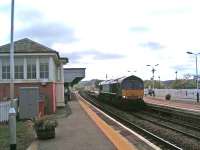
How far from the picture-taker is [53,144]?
15.2 m

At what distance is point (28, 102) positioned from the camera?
2639 cm

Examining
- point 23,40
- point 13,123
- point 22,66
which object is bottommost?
point 13,123

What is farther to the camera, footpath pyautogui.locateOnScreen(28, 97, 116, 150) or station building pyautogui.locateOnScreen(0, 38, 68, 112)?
station building pyautogui.locateOnScreen(0, 38, 68, 112)

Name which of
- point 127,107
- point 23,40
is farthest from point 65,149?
point 127,107

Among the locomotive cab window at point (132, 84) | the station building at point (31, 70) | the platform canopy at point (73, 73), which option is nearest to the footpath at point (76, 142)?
the station building at point (31, 70)

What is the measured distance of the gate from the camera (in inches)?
1030

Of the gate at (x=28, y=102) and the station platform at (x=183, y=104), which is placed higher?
the gate at (x=28, y=102)

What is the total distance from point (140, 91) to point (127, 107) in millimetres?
1892

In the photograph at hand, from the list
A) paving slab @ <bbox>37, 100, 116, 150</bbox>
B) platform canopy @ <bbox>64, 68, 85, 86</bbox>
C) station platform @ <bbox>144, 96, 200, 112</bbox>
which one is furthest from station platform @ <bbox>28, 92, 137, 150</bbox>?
platform canopy @ <bbox>64, 68, 85, 86</bbox>

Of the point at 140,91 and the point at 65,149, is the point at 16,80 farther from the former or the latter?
the point at 65,149

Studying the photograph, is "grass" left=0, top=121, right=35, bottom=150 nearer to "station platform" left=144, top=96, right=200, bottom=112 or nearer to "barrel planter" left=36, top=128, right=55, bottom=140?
"barrel planter" left=36, top=128, right=55, bottom=140

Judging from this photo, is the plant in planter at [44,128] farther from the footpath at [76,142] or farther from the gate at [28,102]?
the gate at [28,102]

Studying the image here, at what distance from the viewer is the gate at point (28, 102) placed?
26.2 metres

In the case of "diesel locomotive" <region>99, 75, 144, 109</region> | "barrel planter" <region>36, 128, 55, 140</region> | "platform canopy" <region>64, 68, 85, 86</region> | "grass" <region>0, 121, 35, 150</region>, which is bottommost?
"grass" <region>0, 121, 35, 150</region>
